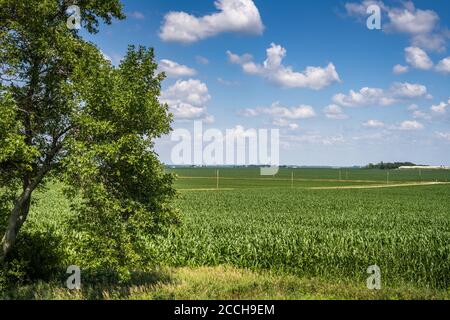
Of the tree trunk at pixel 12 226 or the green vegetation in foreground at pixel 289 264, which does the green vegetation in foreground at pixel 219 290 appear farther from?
the tree trunk at pixel 12 226

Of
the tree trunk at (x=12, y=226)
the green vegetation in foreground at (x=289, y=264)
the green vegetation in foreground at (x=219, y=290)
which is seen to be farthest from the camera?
the tree trunk at (x=12, y=226)

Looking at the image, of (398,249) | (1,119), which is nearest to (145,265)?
(1,119)

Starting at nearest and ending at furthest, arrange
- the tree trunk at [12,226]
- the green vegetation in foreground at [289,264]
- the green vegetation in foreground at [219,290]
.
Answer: the green vegetation in foreground at [219,290], the green vegetation in foreground at [289,264], the tree trunk at [12,226]

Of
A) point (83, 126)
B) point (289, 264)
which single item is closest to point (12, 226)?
point (83, 126)

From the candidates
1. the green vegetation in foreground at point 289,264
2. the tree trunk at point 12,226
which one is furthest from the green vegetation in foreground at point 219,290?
the tree trunk at point 12,226

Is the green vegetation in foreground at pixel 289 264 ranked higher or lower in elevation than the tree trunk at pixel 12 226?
lower

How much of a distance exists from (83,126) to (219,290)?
619cm

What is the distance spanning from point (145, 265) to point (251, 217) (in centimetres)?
2079

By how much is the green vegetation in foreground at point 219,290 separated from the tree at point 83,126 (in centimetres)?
145

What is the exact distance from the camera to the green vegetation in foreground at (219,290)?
1259cm

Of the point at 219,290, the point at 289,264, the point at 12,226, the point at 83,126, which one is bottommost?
the point at 289,264

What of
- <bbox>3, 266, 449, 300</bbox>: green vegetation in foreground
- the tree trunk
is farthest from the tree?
<bbox>3, 266, 449, 300</bbox>: green vegetation in foreground

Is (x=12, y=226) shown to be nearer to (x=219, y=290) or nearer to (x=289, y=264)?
(x=219, y=290)

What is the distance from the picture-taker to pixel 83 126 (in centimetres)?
1334
